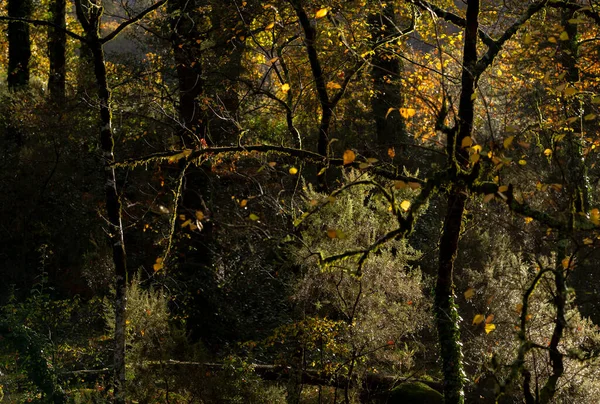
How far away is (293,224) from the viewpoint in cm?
676

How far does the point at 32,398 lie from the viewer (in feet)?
32.1

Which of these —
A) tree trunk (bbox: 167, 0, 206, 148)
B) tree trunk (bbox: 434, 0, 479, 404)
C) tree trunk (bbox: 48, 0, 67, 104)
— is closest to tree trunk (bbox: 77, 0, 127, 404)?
tree trunk (bbox: 434, 0, 479, 404)

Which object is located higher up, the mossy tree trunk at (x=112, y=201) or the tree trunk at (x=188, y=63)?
the tree trunk at (x=188, y=63)

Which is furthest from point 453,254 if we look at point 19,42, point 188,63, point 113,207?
point 19,42

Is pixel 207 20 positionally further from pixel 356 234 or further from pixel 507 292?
pixel 507 292

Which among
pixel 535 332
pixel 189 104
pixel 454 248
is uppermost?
pixel 189 104

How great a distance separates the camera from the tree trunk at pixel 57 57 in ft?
57.9

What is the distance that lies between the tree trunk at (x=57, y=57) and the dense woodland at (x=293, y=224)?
13 cm

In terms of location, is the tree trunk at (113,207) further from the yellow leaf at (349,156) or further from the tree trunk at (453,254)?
the tree trunk at (453,254)

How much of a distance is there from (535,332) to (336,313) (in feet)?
10.9

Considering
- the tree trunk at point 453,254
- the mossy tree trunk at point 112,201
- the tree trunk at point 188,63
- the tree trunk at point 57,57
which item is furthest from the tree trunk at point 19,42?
the tree trunk at point 453,254

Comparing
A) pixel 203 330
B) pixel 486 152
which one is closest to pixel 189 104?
pixel 203 330

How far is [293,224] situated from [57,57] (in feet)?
52.2

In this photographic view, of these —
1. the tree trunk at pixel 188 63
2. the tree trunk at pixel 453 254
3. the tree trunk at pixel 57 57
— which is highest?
the tree trunk at pixel 57 57
